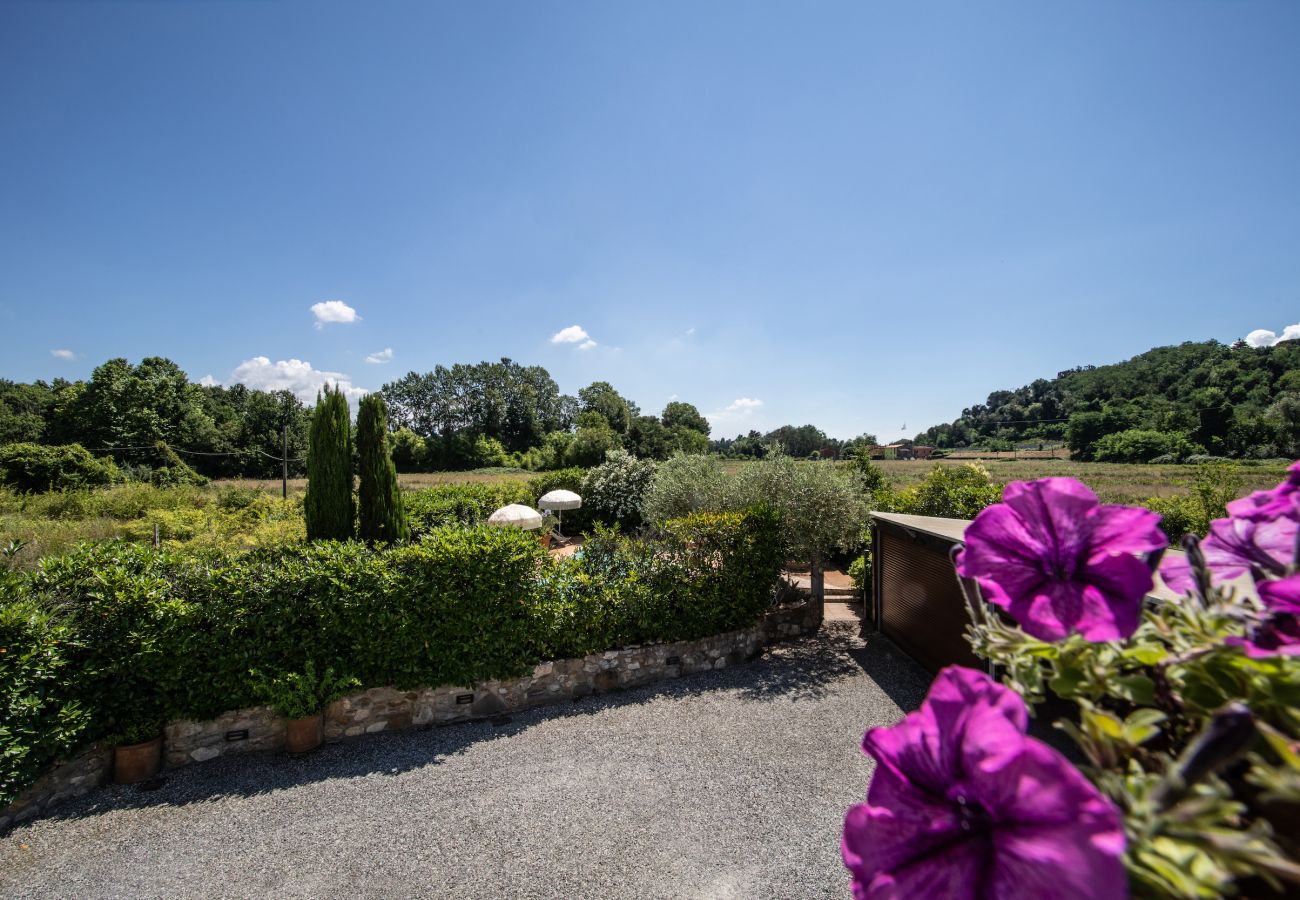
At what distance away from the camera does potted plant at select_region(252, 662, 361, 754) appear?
555cm

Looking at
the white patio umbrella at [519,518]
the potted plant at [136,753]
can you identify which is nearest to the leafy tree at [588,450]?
the white patio umbrella at [519,518]

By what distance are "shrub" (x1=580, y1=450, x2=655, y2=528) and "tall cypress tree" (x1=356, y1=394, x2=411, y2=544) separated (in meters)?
8.24

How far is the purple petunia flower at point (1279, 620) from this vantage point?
723mm

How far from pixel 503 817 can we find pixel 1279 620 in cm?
538

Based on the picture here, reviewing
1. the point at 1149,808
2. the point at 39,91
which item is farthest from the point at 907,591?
the point at 39,91

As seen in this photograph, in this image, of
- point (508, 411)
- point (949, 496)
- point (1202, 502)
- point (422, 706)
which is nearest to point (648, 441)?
point (508, 411)

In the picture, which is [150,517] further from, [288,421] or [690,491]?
[288,421]

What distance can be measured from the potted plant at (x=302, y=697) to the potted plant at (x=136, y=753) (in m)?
0.97

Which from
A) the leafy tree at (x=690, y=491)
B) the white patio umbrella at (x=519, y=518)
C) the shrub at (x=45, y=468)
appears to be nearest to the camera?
the leafy tree at (x=690, y=491)

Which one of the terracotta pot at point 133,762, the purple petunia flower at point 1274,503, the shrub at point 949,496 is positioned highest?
the purple petunia flower at point 1274,503

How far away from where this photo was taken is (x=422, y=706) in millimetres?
6234

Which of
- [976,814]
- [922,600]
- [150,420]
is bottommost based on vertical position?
[922,600]

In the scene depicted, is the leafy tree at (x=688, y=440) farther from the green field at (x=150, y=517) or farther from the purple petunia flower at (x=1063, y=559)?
the purple petunia flower at (x=1063, y=559)

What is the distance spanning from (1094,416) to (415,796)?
222 feet
